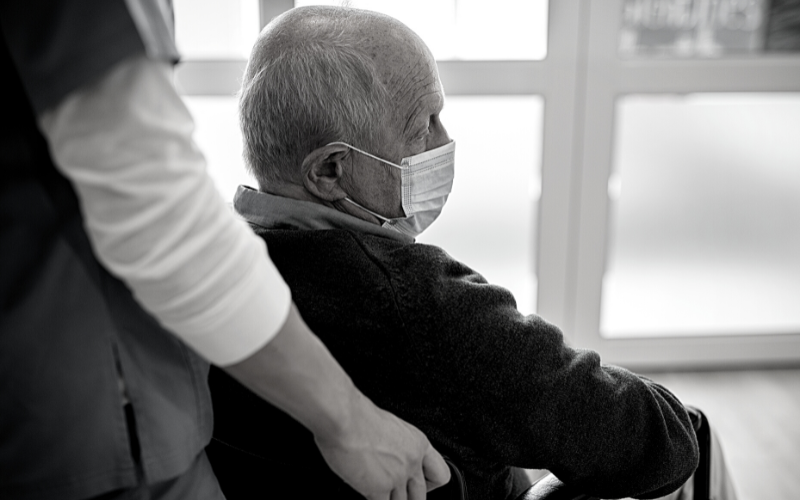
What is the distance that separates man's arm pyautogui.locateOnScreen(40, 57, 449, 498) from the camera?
54 cm

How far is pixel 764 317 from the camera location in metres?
3.06

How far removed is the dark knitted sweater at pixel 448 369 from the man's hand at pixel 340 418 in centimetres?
13

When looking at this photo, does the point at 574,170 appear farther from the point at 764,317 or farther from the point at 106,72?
the point at 106,72

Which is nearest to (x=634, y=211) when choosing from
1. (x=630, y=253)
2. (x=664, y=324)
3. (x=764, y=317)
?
(x=630, y=253)

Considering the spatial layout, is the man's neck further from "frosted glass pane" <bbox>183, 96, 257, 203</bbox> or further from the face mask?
"frosted glass pane" <bbox>183, 96, 257, 203</bbox>

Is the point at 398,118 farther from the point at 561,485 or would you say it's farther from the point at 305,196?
the point at 561,485

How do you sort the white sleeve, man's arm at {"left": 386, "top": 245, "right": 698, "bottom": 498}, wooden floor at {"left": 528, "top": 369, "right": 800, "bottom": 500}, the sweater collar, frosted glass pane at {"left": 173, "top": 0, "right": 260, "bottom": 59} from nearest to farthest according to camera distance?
the white sleeve
man's arm at {"left": 386, "top": 245, "right": 698, "bottom": 498}
the sweater collar
wooden floor at {"left": 528, "top": 369, "right": 800, "bottom": 500}
frosted glass pane at {"left": 173, "top": 0, "right": 260, "bottom": 59}

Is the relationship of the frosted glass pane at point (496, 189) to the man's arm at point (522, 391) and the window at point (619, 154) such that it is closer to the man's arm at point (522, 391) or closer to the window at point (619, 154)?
the window at point (619, 154)

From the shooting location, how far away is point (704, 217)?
294 cm

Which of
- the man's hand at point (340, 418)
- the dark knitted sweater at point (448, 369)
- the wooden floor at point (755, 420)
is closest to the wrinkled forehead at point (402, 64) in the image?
the dark knitted sweater at point (448, 369)

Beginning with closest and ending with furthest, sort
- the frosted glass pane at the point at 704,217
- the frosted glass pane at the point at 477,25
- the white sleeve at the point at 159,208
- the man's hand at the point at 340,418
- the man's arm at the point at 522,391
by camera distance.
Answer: the white sleeve at the point at 159,208 → the man's hand at the point at 340,418 → the man's arm at the point at 522,391 → the frosted glass pane at the point at 477,25 → the frosted glass pane at the point at 704,217

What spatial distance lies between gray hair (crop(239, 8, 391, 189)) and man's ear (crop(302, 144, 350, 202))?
0.05ft

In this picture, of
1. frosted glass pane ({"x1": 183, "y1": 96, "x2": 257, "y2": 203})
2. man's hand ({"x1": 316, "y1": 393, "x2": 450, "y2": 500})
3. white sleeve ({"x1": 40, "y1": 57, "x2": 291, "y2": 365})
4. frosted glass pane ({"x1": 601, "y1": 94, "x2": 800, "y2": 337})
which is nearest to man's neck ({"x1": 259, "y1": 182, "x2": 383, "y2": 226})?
man's hand ({"x1": 316, "y1": 393, "x2": 450, "y2": 500})

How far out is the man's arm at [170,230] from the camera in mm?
535
